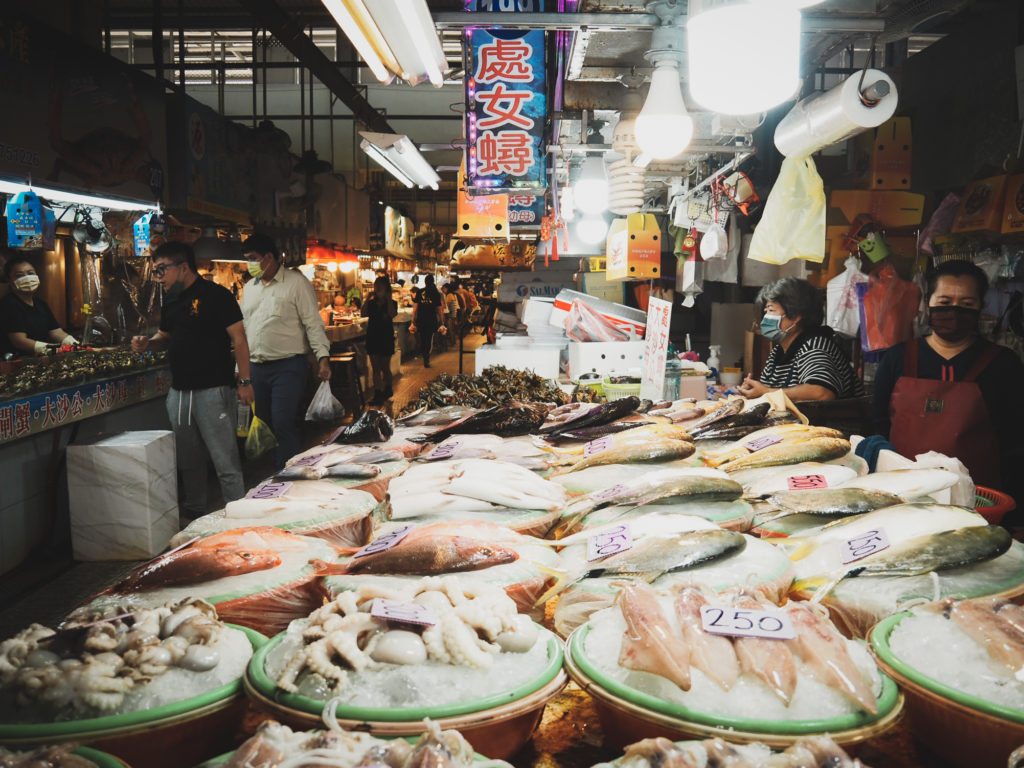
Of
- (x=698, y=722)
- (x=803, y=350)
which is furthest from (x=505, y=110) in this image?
(x=698, y=722)

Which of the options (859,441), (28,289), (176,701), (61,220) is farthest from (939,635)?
(61,220)

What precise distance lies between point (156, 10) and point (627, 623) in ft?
27.6

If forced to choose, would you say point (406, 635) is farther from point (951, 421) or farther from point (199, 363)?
point (199, 363)

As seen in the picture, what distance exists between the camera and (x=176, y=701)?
1.33 m

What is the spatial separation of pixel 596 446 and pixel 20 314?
23.1 ft

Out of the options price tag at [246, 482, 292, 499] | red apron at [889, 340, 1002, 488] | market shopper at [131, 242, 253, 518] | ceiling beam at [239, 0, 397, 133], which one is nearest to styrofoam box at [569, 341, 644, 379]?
market shopper at [131, 242, 253, 518]

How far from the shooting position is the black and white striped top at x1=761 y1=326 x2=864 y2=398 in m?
5.67

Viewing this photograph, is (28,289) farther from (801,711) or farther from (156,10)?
(801,711)

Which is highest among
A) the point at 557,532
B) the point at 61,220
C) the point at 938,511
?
the point at 61,220

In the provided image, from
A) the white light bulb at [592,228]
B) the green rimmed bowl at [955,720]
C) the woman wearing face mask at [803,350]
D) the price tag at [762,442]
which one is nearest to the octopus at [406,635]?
the green rimmed bowl at [955,720]

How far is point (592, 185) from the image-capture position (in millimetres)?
7391

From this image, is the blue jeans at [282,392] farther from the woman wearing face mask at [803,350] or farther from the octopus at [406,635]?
the octopus at [406,635]

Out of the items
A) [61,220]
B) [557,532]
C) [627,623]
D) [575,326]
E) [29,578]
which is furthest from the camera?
[61,220]

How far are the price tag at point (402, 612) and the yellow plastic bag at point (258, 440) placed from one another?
517 centimetres
